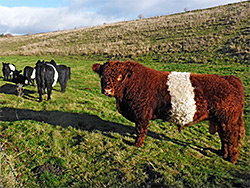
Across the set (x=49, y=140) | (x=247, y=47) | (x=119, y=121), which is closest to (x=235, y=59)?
(x=247, y=47)

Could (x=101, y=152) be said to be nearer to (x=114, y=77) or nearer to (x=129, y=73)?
(x=114, y=77)

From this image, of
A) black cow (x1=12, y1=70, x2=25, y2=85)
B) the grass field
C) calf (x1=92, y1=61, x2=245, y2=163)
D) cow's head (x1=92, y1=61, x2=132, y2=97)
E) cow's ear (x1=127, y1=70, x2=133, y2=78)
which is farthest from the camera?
black cow (x1=12, y1=70, x2=25, y2=85)

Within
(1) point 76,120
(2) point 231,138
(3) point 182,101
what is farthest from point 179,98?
(1) point 76,120

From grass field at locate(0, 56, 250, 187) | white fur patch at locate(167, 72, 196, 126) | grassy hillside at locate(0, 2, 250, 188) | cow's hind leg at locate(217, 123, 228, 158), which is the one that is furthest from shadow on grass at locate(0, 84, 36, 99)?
cow's hind leg at locate(217, 123, 228, 158)

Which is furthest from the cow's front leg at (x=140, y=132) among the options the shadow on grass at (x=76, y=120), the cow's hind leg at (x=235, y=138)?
the cow's hind leg at (x=235, y=138)

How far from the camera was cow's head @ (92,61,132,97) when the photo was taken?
496cm

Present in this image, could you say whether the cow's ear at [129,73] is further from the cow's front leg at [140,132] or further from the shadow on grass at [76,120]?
the shadow on grass at [76,120]

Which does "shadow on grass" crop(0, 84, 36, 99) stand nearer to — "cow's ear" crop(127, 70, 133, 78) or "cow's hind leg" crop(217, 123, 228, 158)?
"cow's ear" crop(127, 70, 133, 78)

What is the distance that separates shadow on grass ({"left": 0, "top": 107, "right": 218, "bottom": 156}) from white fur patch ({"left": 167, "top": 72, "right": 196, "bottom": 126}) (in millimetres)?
1461

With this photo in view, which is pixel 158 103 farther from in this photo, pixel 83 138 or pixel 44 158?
pixel 44 158

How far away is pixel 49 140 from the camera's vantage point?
Result: 553 centimetres

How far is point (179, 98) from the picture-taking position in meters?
4.63

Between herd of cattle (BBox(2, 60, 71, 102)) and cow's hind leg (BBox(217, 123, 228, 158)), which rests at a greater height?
herd of cattle (BBox(2, 60, 71, 102))

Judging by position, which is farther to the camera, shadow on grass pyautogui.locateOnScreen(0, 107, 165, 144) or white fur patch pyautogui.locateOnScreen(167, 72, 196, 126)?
shadow on grass pyautogui.locateOnScreen(0, 107, 165, 144)
